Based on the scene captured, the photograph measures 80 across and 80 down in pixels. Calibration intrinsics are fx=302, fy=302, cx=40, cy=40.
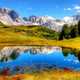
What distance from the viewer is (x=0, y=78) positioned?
45.9 metres

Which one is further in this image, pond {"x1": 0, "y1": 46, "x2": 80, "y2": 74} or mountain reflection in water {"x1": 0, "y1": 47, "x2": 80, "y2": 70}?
mountain reflection in water {"x1": 0, "y1": 47, "x2": 80, "y2": 70}

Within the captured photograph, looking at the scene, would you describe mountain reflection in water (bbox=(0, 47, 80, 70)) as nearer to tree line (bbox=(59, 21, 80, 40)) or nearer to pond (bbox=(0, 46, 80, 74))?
pond (bbox=(0, 46, 80, 74))

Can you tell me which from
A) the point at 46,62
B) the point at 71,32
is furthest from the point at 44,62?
the point at 71,32

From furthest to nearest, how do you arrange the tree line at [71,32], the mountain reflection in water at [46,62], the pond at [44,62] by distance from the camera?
1. the tree line at [71,32]
2. the mountain reflection in water at [46,62]
3. the pond at [44,62]

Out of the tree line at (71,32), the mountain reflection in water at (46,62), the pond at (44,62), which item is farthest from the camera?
the tree line at (71,32)

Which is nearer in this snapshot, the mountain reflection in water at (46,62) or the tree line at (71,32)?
the mountain reflection in water at (46,62)

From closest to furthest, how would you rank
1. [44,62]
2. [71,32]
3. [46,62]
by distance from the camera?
[44,62] → [46,62] → [71,32]

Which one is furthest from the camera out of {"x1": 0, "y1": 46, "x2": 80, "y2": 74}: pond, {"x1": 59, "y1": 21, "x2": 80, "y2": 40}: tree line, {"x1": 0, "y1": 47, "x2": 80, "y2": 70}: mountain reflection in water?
{"x1": 59, "y1": 21, "x2": 80, "y2": 40}: tree line

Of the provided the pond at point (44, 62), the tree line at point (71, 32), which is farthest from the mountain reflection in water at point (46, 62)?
the tree line at point (71, 32)

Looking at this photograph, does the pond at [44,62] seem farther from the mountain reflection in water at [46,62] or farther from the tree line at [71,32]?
the tree line at [71,32]

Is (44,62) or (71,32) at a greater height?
(71,32)

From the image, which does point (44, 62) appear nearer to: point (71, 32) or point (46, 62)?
point (46, 62)

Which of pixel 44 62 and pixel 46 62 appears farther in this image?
pixel 46 62

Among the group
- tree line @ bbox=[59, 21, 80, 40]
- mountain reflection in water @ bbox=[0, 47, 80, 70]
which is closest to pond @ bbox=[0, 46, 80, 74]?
mountain reflection in water @ bbox=[0, 47, 80, 70]
